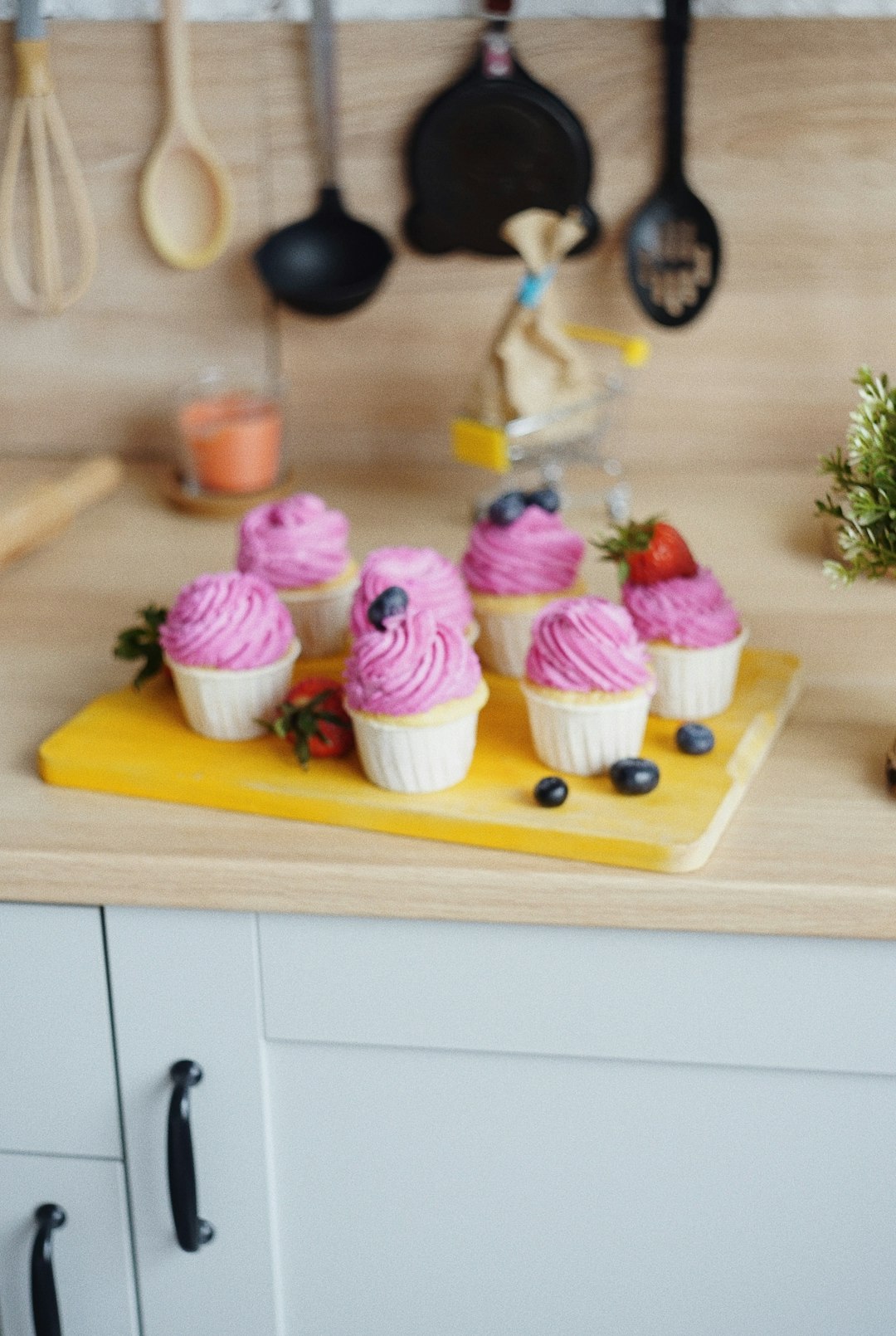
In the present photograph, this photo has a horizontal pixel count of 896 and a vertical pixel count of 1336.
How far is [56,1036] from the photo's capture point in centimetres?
104

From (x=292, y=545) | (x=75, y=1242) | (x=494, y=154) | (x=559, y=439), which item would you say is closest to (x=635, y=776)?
(x=292, y=545)

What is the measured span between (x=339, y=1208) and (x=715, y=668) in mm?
457

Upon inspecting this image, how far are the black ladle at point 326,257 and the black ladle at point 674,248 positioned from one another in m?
0.28

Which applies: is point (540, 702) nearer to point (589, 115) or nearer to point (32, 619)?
point (32, 619)

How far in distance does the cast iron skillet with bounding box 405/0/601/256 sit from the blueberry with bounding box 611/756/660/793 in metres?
0.84

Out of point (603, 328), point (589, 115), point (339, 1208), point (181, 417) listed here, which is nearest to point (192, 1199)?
point (339, 1208)

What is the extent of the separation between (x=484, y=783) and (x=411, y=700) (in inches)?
3.2

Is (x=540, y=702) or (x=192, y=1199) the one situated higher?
(x=540, y=702)

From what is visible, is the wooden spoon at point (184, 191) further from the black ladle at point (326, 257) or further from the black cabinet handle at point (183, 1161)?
the black cabinet handle at point (183, 1161)

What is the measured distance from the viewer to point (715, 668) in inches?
43.4

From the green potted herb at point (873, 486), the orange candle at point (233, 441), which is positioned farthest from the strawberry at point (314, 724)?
the orange candle at point (233, 441)

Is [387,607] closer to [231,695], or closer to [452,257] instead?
[231,695]

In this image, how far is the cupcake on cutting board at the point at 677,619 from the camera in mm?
1091

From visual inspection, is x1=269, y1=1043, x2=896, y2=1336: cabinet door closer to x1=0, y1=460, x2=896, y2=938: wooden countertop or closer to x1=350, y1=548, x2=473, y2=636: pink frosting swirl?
x1=0, y1=460, x2=896, y2=938: wooden countertop
